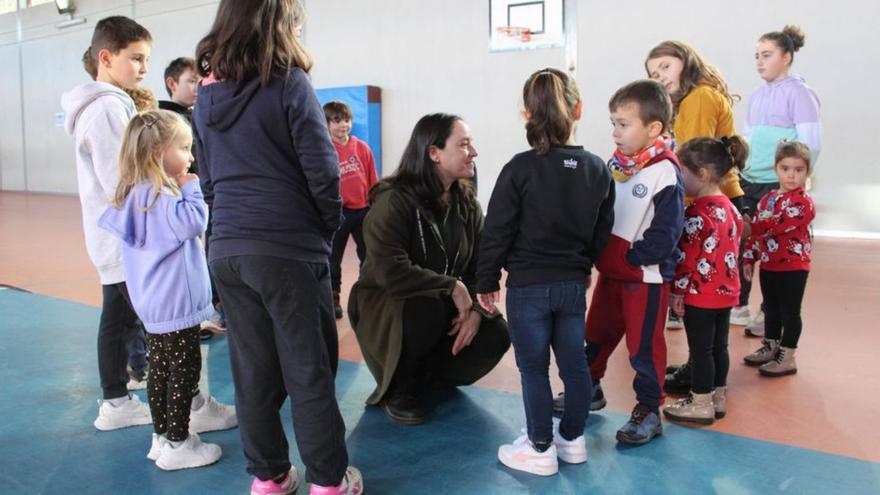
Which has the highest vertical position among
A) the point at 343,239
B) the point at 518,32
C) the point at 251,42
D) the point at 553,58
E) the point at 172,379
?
the point at 518,32

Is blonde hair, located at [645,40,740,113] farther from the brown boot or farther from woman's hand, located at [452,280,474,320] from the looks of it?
the brown boot

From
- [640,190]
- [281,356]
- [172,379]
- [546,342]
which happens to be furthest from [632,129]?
[172,379]

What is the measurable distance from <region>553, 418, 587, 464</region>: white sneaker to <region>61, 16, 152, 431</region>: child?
1.43m

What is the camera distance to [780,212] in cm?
280

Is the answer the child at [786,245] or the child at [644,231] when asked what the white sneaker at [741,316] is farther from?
the child at [644,231]

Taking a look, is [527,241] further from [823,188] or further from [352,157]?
[823,188]

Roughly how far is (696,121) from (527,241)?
1.30m

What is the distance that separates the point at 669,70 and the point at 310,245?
6.12 feet

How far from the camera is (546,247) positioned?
1964 mm

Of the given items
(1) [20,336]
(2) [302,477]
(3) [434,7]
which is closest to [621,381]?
(2) [302,477]

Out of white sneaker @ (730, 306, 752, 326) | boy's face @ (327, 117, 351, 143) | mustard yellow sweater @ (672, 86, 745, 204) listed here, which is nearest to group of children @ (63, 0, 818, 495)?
mustard yellow sweater @ (672, 86, 745, 204)

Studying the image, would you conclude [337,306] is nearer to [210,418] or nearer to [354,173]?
[354,173]

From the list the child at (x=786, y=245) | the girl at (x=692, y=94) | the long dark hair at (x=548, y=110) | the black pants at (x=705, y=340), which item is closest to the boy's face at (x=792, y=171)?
the child at (x=786, y=245)

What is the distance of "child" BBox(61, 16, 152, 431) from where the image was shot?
230cm
